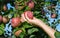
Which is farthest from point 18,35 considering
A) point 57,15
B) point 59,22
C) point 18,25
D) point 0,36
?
point 57,15

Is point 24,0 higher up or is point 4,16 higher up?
point 24,0

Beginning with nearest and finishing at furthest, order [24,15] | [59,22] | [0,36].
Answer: [24,15], [0,36], [59,22]

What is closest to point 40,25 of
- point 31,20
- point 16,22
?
point 31,20

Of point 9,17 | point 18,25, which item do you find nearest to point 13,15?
point 9,17

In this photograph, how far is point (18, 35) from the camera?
5.25 ft

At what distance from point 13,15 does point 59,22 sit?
63cm

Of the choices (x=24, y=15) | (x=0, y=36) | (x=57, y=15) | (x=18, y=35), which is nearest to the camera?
(x=24, y=15)

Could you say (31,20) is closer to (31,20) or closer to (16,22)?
(31,20)

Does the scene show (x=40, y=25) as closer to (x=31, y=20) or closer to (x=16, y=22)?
(x=31, y=20)

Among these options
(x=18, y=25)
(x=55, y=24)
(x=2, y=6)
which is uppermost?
(x=2, y=6)

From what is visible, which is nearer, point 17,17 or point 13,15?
point 17,17

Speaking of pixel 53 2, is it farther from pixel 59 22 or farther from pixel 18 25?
pixel 18 25

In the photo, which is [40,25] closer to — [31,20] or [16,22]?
[31,20]

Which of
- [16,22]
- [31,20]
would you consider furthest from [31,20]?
[16,22]
